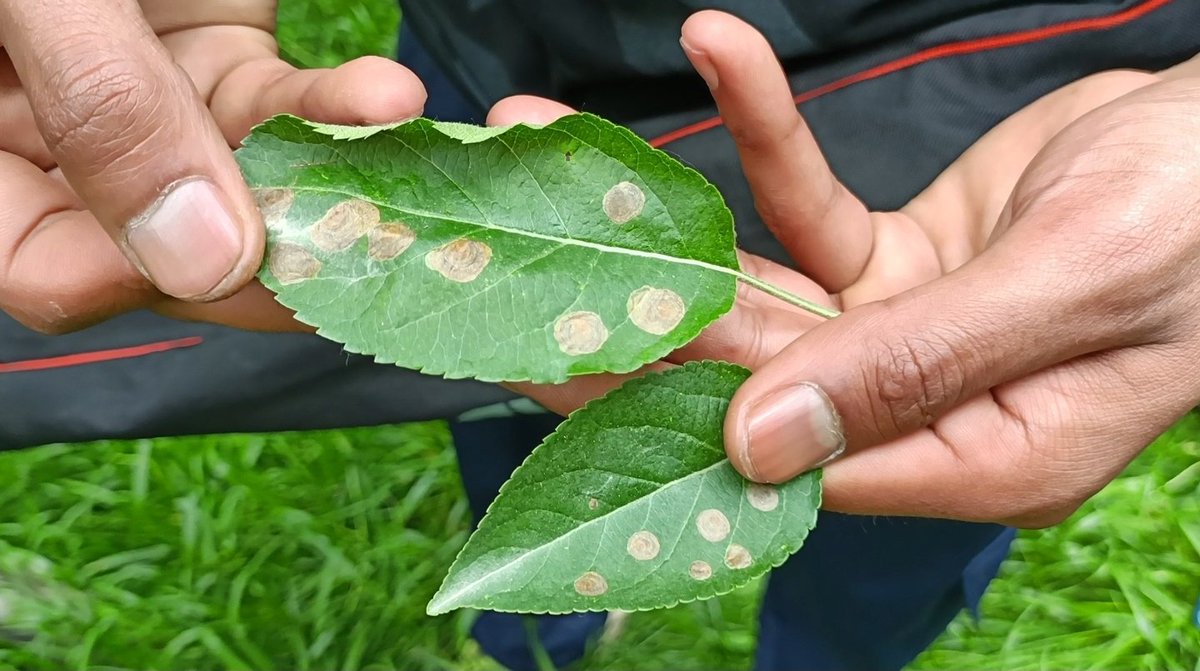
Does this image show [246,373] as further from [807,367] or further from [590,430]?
[807,367]

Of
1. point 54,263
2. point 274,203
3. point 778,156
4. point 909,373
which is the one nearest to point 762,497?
point 909,373

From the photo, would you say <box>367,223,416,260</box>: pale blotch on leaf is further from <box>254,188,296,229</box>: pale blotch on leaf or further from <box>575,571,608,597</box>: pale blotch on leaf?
<box>575,571,608,597</box>: pale blotch on leaf

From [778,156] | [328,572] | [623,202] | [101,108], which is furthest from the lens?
[328,572]

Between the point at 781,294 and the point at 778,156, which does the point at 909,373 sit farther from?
the point at 778,156

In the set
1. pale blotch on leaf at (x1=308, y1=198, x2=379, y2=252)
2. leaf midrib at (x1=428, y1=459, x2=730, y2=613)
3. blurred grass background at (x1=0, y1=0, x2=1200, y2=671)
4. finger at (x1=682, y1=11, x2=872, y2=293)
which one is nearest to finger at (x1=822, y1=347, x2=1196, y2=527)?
leaf midrib at (x1=428, y1=459, x2=730, y2=613)

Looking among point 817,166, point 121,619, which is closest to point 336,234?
point 817,166

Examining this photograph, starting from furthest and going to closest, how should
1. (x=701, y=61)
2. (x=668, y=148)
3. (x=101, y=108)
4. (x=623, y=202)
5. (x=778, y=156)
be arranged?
(x=668, y=148)
(x=778, y=156)
(x=701, y=61)
(x=623, y=202)
(x=101, y=108)
